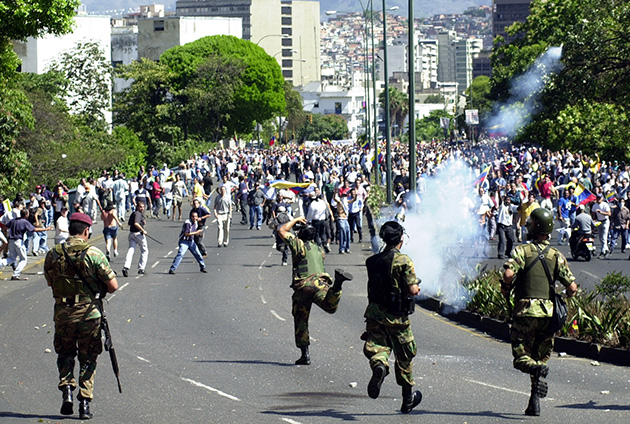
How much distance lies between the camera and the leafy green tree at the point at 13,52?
19.5m

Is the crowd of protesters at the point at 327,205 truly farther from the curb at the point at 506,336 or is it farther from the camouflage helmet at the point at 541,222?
the camouflage helmet at the point at 541,222

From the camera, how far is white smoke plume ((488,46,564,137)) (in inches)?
975

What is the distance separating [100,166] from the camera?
46781 millimetres

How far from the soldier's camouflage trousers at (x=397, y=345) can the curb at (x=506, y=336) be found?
4.20m

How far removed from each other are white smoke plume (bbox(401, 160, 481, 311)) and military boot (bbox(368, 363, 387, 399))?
199 inches

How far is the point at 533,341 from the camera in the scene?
902 centimetres

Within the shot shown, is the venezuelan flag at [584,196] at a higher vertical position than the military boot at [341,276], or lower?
lower

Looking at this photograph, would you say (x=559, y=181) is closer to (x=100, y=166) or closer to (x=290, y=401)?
(x=100, y=166)

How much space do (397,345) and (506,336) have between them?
554cm

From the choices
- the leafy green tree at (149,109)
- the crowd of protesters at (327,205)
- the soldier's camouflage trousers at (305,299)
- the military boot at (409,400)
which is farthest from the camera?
the leafy green tree at (149,109)

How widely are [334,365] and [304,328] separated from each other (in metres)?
0.64

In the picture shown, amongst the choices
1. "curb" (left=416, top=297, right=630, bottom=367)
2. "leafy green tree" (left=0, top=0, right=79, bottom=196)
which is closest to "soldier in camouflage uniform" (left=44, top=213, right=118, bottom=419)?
"curb" (left=416, top=297, right=630, bottom=367)

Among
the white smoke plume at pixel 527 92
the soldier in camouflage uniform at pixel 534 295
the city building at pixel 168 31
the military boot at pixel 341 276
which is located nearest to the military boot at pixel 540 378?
the soldier in camouflage uniform at pixel 534 295

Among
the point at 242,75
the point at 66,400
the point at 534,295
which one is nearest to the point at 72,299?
the point at 66,400
